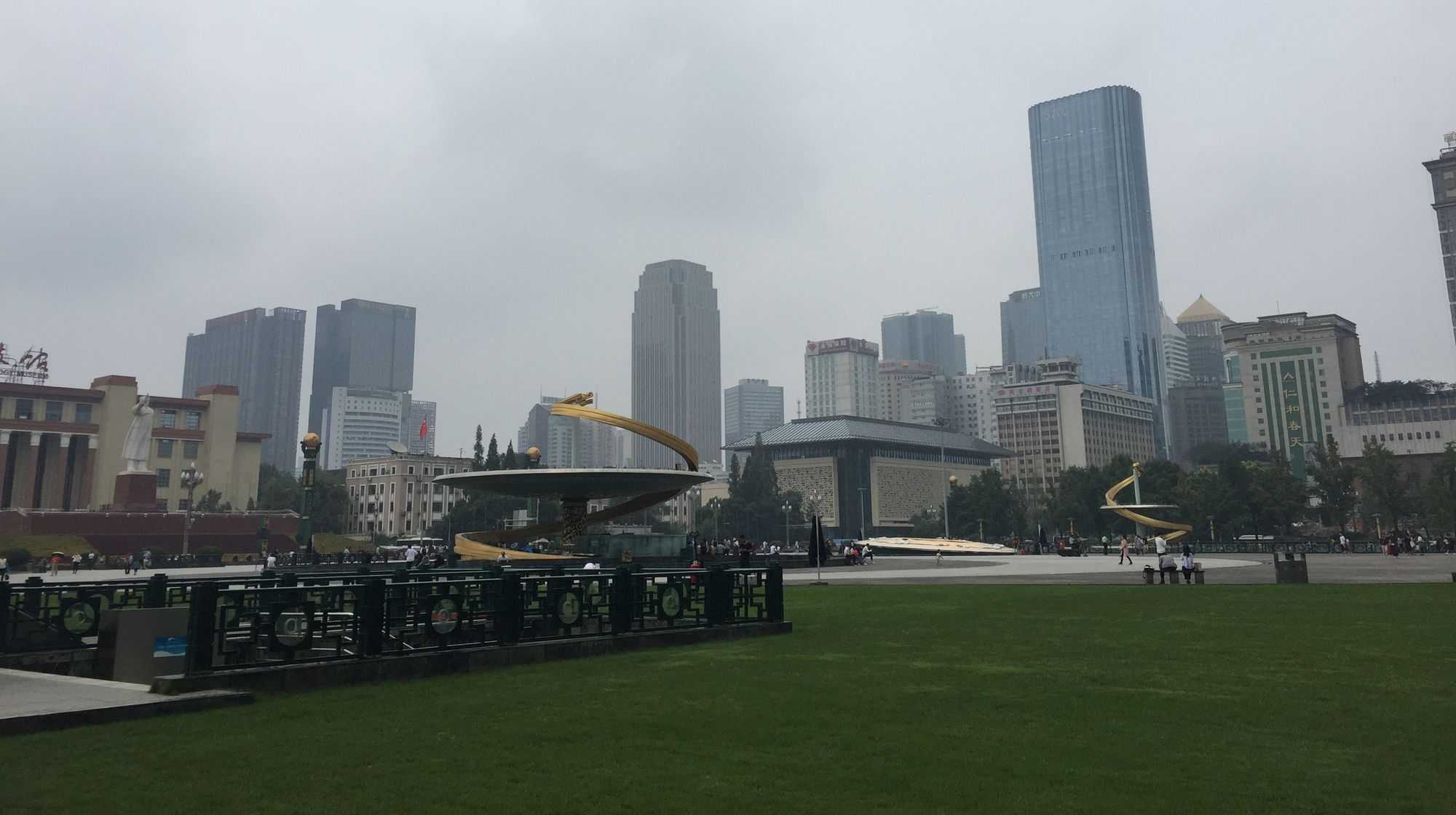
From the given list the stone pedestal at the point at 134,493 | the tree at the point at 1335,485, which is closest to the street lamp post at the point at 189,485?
the stone pedestal at the point at 134,493

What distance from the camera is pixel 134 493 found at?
65.2m

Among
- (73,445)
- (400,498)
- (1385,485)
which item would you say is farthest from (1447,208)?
(73,445)

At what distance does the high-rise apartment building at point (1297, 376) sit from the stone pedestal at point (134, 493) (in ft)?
450

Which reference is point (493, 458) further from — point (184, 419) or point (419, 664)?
point (419, 664)

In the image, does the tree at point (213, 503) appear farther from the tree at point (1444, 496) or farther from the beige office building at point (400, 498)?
the tree at point (1444, 496)

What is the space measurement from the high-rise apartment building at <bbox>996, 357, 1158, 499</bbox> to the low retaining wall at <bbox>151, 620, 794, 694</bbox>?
150 meters

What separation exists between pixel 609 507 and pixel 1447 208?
119 metres

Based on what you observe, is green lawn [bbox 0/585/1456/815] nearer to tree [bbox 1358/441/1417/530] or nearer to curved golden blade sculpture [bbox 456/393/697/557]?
curved golden blade sculpture [bbox 456/393/697/557]

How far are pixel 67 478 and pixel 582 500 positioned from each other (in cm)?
6390

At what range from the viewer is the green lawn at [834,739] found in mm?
5027

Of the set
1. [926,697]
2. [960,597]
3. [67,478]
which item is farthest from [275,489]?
[926,697]

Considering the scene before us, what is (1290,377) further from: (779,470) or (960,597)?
(960,597)

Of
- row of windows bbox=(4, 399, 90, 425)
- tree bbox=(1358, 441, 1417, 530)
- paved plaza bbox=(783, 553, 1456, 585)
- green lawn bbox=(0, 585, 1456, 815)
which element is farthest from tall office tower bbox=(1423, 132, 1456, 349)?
row of windows bbox=(4, 399, 90, 425)

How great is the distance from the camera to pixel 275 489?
105375mm
